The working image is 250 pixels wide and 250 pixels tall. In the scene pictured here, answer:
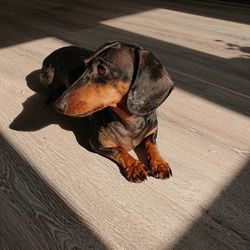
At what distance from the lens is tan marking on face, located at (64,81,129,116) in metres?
1.48

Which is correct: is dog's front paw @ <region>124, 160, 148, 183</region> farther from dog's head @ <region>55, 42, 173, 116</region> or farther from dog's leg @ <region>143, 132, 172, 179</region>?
dog's head @ <region>55, 42, 173, 116</region>

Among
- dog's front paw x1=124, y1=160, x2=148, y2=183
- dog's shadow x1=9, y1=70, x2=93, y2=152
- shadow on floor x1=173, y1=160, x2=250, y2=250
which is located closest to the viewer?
shadow on floor x1=173, y1=160, x2=250, y2=250

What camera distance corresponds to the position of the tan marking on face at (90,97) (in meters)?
1.48

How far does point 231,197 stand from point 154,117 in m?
0.48

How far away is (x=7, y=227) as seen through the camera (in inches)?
55.5

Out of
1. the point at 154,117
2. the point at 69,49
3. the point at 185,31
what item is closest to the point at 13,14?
the point at 185,31

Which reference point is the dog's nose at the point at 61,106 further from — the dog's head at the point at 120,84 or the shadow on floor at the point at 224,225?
the shadow on floor at the point at 224,225

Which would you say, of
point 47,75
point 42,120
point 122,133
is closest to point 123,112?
point 122,133

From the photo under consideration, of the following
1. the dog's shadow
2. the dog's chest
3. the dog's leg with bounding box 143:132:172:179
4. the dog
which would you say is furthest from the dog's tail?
the dog's leg with bounding box 143:132:172:179

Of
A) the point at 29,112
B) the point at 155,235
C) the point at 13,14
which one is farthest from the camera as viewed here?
the point at 13,14

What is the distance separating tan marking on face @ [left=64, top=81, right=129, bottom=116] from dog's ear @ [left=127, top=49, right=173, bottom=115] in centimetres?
6

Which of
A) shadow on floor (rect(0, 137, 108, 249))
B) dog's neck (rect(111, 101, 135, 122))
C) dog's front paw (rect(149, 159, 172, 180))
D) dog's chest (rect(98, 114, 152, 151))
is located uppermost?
dog's neck (rect(111, 101, 135, 122))

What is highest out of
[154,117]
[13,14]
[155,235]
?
[154,117]

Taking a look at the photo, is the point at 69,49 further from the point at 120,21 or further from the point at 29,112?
the point at 120,21
